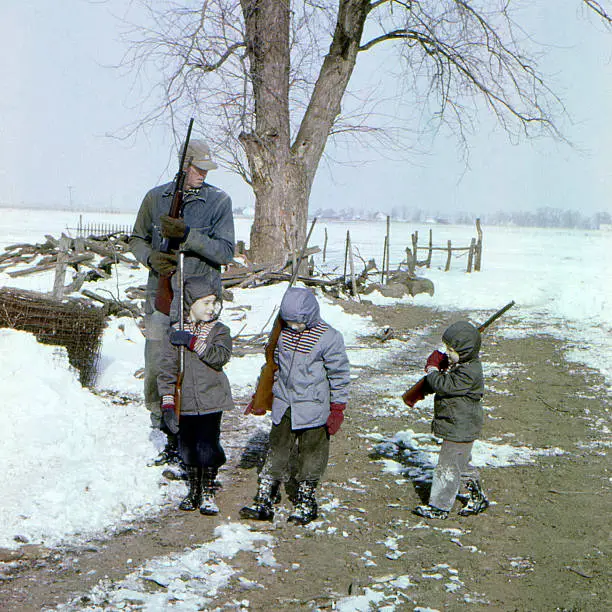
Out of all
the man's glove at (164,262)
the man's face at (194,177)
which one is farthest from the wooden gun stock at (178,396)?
the man's face at (194,177)

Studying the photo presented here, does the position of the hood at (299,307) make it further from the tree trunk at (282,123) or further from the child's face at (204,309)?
the tree trunk at (282,123)

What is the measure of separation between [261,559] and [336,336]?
138cm

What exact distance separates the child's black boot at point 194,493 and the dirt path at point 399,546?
74 millimetres

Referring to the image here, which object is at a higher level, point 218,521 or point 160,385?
point 160,385

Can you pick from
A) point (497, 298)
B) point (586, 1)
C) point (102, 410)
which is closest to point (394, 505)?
point (102, 410)

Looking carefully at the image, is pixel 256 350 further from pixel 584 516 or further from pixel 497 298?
pixel 497 298

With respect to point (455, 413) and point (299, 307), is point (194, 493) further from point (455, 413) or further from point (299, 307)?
point (455, 413)

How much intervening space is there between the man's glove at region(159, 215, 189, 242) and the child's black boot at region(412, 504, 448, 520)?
2.33m

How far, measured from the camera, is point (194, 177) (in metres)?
4.85

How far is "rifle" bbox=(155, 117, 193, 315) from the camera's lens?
4.65m

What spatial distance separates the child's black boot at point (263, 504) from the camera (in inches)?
171

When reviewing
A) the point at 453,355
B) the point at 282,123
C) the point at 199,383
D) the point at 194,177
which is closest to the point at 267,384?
the point at 199,383

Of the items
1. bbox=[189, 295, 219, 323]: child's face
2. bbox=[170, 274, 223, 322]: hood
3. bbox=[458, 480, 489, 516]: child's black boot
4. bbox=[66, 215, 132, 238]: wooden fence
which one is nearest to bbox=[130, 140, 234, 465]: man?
bbox=[170, 274, 223, 322]: hood

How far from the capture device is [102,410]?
20.4 ft
